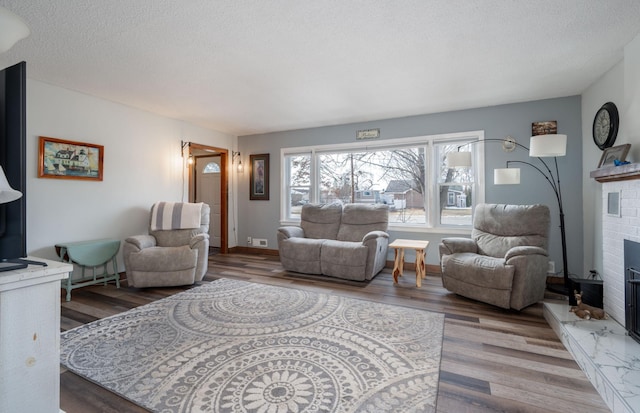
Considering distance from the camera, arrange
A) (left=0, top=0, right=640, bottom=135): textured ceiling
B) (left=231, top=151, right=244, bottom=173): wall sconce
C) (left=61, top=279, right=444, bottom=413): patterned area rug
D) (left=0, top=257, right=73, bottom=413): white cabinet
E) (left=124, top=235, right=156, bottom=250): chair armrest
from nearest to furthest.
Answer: (left=0, top=257, right=73, bottom=413): white cabinet → (left=61, top=279, right=444, bottom=413): patterned area rug → (left=0, top=0, right=640, bottom=135): textured ceiling → (left=124, top=235, right=156, bottom=250): chair armrest → (left=231, top=151, right=244, bottom=173): wall sconce

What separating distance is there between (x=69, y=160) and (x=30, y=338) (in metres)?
3.17

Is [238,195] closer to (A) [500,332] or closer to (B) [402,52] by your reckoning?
(B) [402,52]

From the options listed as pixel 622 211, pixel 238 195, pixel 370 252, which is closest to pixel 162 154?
pixel 238 195

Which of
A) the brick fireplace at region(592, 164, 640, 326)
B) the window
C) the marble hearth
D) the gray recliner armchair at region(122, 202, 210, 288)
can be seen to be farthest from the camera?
the window

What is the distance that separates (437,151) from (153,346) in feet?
13.8

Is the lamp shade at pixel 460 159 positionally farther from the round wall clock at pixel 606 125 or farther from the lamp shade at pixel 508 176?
the round wall clock at pixel 606 125

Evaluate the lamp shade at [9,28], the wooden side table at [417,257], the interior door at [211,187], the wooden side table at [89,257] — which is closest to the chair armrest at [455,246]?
the wooden side table at [417,257]

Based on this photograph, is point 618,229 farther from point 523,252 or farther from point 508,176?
point 508,176

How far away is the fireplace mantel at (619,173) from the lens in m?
2.05

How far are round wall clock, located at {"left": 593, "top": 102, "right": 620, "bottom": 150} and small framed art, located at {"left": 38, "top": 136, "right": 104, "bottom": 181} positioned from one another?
577 cm

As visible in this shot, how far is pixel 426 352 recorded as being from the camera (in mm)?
2066

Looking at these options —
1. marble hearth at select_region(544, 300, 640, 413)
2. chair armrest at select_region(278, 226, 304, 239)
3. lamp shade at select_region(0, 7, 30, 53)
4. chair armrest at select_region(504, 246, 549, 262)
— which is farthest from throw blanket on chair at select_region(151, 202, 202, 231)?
marble hearth at select_region(544, 300, 640, 413)

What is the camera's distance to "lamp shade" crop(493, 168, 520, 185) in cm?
334

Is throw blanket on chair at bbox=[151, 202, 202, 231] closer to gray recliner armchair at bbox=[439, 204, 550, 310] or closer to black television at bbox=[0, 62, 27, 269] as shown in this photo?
black television at bbox=[0, 62, 27, 269]
